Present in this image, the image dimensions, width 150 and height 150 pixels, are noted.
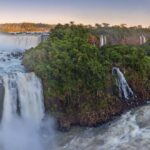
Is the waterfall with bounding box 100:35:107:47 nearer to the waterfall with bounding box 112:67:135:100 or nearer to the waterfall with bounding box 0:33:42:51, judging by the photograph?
the waterfall with bounding box 0:33:42:51

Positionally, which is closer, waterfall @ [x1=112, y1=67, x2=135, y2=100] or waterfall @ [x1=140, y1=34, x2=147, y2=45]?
waterfall @ [x1=112, y1=67, x2=135, y2=100]

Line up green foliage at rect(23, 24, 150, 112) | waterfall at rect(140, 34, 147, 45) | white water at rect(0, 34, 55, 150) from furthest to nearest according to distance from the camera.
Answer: waterfall at rect(140, 34, 147, 45) < green foliage at rect(23, 24, 150, 112) < white water at rect(0, 34, 55, 150)

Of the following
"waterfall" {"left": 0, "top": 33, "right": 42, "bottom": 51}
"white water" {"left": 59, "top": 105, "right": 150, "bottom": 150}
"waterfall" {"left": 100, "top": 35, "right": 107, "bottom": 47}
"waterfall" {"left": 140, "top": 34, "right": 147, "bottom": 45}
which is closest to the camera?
"white water" {"left": 59, "top": 105, "right": 150, "bottom": 150}

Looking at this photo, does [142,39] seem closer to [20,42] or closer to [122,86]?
[20,42]

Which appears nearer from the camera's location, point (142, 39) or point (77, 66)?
point (77, 66)

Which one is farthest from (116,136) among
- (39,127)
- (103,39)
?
(103,39)

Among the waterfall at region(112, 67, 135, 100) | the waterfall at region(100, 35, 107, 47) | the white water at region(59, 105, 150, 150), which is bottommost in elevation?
the white water at region(59, 105, 150, 150)

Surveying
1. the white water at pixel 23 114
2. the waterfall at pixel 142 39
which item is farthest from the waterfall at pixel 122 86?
the waterfall at pixel 142 39

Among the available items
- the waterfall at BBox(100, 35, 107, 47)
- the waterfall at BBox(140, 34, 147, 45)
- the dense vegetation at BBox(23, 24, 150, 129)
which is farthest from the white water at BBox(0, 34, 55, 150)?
the waterfall at BBox(140, 34, 147, 45)
